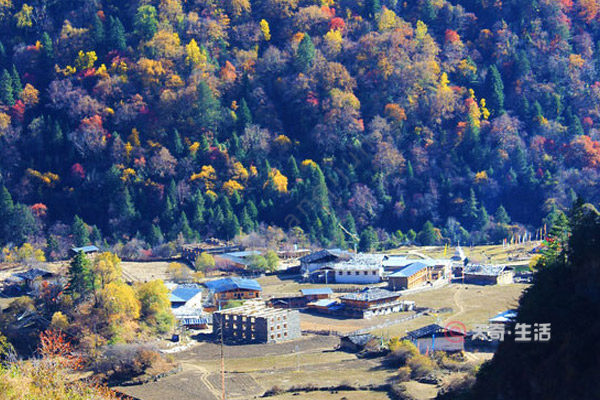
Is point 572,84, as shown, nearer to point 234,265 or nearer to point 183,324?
point 234,265

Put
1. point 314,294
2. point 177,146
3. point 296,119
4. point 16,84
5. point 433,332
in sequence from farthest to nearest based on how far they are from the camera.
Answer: point 296,119
point 16,84
point 177,146
point 314,294
point 433,332

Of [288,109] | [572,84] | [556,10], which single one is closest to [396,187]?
[288,109]

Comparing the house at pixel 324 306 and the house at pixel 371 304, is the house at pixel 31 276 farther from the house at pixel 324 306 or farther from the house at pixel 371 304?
the house at pixel 371 304

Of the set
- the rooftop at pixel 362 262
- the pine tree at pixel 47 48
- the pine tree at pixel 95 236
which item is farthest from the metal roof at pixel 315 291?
the pine tree at pixel 47 48

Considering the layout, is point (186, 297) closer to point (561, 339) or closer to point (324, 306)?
point (324, 306)

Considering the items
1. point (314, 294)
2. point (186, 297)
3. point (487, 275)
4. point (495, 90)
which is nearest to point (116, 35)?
point (495, 90)

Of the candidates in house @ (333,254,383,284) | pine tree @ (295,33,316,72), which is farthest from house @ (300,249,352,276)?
pine tree @ (295,33,316,72)

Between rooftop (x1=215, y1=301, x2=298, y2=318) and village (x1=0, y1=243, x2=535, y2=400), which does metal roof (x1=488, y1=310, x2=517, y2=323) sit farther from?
rooftop (x1=215, y1=301, x2=298, y2=318)
